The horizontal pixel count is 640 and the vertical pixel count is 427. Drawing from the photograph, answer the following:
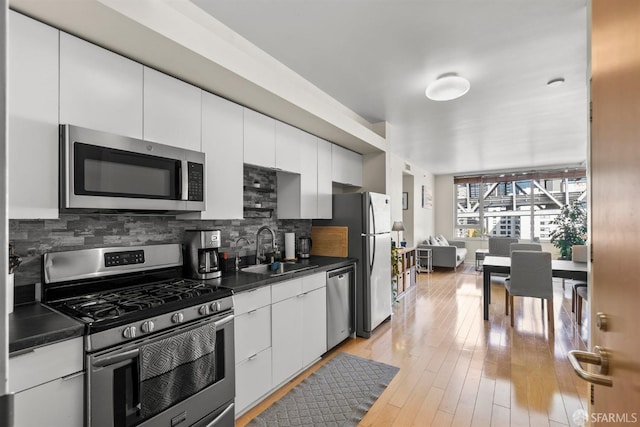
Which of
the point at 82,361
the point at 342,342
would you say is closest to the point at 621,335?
the point at 82,361

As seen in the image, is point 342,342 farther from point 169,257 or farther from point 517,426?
point 169,257

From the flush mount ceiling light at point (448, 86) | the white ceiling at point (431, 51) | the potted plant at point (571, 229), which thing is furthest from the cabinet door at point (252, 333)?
the potted plant at point (571, 229)

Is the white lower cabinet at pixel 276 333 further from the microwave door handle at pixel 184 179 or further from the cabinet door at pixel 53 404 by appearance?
the cabinet door at pixel 53 404

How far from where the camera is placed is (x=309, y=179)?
126 inches

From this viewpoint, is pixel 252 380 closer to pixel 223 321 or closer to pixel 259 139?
pixel 223 321

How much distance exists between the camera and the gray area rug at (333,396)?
2.06 m

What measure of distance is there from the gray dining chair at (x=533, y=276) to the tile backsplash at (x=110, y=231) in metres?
3.11

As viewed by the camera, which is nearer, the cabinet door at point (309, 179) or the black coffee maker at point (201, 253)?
the black coffee maker at point (201, 253)

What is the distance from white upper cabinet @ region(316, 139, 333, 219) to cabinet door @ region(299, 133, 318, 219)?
74 mm

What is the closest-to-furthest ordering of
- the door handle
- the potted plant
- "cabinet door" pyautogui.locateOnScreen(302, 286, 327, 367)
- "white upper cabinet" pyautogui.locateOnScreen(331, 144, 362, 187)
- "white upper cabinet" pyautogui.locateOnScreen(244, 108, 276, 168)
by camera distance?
1. the door handle
2. "white upper cabinet" pyautogui.locateOnScreen(244, 108, 276, 168)
3. "cabinet door" pyautogui.locateOnScreen(302, 286, 327, 367)
4. "white upper cabinet" pyautogui.locateOnScreen(331, 144, 362, 187)
5. the potted plant

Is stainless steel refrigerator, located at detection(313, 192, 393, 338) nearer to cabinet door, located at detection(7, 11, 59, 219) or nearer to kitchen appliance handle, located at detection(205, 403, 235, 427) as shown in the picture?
kitchen appliance handle, located at detection(205, 403, 235, 427)

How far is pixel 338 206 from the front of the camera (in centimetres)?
362

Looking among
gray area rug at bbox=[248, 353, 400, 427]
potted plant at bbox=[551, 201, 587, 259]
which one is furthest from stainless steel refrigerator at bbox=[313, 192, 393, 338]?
potted plant at bbox=[551, 201, 587, 259]

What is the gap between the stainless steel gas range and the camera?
4.43 ft
